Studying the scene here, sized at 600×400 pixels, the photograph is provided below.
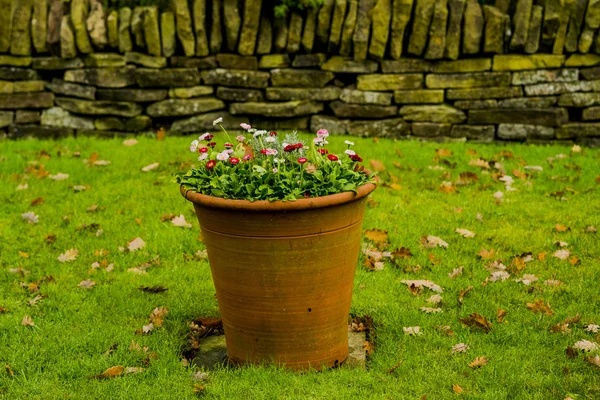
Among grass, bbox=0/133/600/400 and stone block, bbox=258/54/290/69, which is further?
stone block, bbox=258/54/290/69

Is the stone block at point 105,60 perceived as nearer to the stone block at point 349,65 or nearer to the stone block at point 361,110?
the stone block at point 349,65

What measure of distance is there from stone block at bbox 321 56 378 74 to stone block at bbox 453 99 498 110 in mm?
926

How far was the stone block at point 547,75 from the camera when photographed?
24.3 feet

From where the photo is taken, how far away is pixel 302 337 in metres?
3.62

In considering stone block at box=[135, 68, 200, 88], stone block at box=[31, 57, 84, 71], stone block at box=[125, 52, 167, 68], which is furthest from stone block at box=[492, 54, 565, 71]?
stone block at box=[31, 57, 84, 71]

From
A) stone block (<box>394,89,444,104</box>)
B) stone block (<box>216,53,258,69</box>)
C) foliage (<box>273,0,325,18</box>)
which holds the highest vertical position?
foliage (<box>273,0,325,18</box>)

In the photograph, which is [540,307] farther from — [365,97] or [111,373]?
[365,97]

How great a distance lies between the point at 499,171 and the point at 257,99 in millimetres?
2487

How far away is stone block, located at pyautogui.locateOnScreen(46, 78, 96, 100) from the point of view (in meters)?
7.58

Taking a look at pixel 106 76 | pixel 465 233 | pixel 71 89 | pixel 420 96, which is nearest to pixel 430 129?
pixel 420 96

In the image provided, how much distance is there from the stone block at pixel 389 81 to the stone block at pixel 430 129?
383mm

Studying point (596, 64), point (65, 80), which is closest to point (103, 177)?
point (65, 80)

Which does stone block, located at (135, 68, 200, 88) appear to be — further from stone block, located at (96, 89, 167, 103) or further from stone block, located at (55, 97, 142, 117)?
stone block, located at (55, 97, 142, 117)

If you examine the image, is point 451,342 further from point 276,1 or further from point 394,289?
point 276,1
